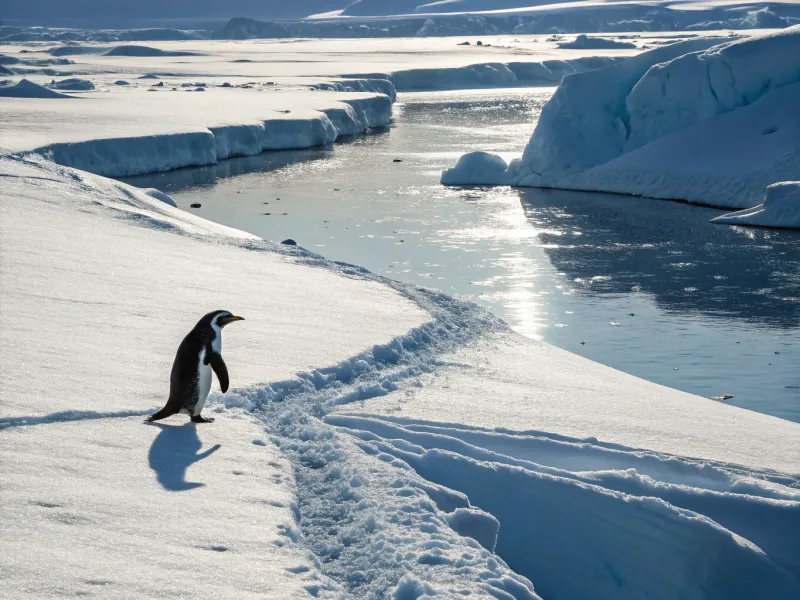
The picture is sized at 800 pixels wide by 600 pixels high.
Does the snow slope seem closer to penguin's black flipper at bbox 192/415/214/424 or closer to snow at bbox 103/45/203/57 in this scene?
penguin's black flipper at bbox 192/415/214/424

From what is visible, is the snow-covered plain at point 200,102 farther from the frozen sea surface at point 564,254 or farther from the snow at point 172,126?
the frozen sea surface at point 564,254

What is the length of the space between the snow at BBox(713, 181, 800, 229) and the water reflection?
0.26 m

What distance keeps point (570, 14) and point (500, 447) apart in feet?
287

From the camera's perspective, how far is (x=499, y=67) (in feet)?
127

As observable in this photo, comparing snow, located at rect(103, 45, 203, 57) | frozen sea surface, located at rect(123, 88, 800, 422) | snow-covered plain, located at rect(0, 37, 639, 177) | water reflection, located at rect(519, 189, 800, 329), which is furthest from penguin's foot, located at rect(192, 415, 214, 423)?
snow, located at rect(103, 45, 203, 57)

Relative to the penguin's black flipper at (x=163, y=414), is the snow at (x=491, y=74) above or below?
above

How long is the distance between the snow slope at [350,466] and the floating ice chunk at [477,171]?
33.8 feet

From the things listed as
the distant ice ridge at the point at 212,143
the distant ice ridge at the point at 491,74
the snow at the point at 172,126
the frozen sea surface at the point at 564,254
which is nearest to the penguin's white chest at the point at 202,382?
the frozen sea surface at the point at 564,254

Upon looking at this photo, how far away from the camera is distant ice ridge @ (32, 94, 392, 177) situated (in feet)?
48.8

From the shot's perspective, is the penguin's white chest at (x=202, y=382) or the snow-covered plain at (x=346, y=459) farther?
the penguin's white chest at (x=202, y=382)

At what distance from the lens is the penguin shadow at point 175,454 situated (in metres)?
3.05

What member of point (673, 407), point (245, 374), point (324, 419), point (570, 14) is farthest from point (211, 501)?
point (570, 14)

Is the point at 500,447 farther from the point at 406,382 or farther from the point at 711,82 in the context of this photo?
the point at 711,82

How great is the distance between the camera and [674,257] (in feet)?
36.4
